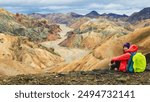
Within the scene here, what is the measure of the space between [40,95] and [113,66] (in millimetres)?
6217

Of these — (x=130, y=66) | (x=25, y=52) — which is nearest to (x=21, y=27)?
(x=25, y=52)

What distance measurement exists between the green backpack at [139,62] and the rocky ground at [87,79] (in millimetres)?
224

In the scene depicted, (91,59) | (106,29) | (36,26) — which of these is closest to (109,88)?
(91,59)

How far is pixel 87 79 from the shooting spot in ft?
50.1

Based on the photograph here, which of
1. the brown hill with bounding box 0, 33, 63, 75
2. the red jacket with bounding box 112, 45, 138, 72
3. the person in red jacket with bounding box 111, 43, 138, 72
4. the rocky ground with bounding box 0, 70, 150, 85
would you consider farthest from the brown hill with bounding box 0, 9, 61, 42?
the red jacket with bounding box 112, 45, 138, 72

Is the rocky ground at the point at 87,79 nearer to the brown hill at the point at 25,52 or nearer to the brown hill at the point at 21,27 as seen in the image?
the brown hill at the point at 25,52

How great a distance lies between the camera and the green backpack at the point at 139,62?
1527cm

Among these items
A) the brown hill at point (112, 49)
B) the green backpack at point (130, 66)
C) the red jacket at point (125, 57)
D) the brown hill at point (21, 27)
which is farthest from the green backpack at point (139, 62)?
the brown hill at point (21, 27)

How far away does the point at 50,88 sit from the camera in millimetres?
10844

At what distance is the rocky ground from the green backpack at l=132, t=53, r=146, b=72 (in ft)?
0.73

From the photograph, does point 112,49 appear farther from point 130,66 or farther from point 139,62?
point 139,62

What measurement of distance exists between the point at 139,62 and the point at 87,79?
1953 millimetres

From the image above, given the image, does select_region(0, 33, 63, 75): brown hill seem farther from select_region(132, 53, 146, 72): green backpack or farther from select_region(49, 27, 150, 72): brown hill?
select_region(132, 53, 146, 72): green backpack

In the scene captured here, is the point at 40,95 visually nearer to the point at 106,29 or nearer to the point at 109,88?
the point at 109,88
